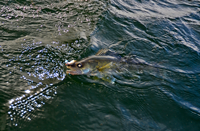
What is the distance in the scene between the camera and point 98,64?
3689 mm

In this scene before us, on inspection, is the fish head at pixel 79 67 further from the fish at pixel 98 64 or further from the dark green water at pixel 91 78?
the dark green water at pixel 91 78

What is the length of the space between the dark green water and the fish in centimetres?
20

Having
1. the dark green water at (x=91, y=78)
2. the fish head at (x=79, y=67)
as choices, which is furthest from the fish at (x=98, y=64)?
the dark green water at (x=91, y=78)

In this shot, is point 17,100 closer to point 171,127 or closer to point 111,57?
point 111,57

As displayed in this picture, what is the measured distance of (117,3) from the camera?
22.9 feet

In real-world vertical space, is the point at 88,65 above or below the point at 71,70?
above

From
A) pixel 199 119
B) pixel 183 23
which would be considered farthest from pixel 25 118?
pixel 183 23

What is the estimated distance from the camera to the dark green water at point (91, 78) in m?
3.07

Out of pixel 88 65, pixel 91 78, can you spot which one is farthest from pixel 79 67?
pixel 91 78

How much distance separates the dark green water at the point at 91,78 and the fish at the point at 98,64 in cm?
20

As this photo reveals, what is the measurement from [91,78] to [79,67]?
1.38ft

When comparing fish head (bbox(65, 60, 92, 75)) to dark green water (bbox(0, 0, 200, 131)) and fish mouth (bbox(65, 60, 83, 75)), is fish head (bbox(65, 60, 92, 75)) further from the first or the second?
dark green water (bbox(0, 0, 200, 131))

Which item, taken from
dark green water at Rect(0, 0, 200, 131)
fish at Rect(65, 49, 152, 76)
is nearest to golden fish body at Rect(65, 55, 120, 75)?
fish at Rect(65, 49, 152, 76)

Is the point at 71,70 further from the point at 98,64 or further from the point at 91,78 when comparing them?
the point at 98,64
